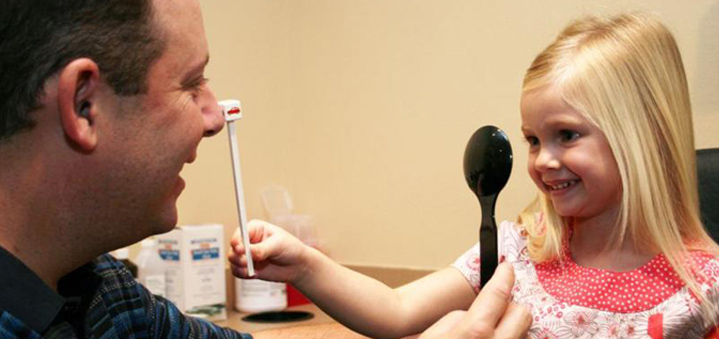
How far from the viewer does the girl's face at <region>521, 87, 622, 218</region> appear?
1.09 meters

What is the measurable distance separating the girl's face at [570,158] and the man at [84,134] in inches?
18.5

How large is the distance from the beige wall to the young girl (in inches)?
13.7

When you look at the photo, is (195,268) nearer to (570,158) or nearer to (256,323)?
(256,323)

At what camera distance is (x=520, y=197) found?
1.62 metres

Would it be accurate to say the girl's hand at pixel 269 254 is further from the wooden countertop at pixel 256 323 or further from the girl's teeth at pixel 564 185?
the wooden countertop at pixel 256 323

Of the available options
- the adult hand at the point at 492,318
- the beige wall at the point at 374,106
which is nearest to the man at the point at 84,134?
the adult hand at the point at 492,318

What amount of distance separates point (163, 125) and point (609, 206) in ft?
2.13

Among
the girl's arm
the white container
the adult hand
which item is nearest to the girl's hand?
the girl's arm

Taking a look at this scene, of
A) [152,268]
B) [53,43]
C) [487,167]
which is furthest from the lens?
[152,268]

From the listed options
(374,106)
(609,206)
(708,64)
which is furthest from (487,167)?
(374,106)

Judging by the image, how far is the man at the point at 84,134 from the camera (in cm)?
77

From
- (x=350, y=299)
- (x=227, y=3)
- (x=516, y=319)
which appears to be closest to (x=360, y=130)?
(x=227, y=3)

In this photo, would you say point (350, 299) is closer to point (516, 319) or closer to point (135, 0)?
point (516, 319)

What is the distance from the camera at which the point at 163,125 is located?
87 cm
